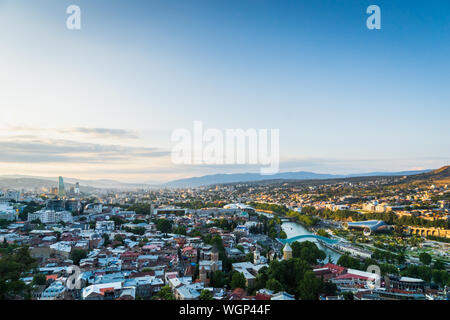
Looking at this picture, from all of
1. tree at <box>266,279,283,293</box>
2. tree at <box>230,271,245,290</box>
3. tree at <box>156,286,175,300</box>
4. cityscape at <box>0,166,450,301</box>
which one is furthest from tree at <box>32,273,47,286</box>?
tree at <box>266,279,283,293</box>

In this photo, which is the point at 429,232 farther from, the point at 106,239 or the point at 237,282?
the point at 106,239

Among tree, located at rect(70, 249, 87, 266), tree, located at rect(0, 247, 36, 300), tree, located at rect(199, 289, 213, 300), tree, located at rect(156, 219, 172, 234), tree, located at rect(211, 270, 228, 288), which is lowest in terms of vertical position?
tree, located at rect(156, 219, 172, 234)

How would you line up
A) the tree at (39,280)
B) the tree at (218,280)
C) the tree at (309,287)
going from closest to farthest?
the tree at (309,287)
the tree at (39,280)
the tree at (218,280)

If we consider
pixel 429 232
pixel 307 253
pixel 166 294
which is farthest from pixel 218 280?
pixel 429 232

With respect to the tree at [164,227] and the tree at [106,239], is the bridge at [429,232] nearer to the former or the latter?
the tree at [164,227]

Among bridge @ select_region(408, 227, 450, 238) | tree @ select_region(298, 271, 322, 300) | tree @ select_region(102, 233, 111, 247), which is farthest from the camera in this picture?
bridge @ select_region(408, 227, 450, 238)

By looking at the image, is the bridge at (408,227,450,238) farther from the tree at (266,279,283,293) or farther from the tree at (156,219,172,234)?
the tree at (266,279,283,293)

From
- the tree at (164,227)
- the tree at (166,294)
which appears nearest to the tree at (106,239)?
the tree at (164,227)
